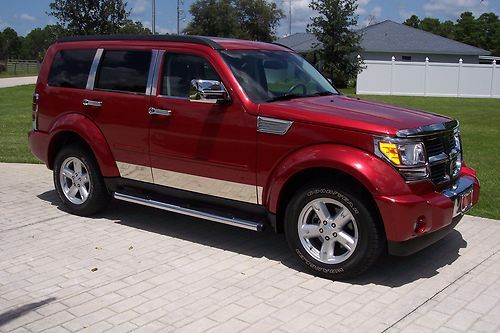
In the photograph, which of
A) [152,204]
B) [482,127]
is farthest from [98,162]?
[482,127]

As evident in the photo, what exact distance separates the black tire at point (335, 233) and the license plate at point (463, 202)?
0.75 metres

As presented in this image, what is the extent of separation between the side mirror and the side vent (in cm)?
42

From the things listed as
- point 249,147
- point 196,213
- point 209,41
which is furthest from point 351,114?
point 196,213

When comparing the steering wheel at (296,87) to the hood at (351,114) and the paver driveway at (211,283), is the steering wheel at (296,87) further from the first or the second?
the paver driveway at (211,283)

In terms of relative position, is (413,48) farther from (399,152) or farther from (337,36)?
(399,152)

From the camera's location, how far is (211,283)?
487cm

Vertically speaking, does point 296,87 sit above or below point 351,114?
above

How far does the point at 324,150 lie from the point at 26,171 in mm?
6395

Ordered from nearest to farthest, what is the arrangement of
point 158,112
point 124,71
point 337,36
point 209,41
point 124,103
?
point 209,41, point 158,112, point 124,103, point 124,71, point 337,36

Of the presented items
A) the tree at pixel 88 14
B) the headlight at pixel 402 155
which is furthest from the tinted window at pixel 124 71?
the tree at pixel 88 14

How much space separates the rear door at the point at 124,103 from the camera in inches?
237

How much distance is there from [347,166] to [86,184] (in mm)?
3442

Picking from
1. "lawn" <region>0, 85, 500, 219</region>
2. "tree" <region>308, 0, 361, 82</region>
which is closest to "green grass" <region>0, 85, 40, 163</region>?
"lawn" <region>0, 85, 500, 219</region>

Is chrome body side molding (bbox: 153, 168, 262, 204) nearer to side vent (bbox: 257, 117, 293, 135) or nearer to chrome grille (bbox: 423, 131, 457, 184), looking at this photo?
side vent (bbox: 257, 117, 293, 135)
